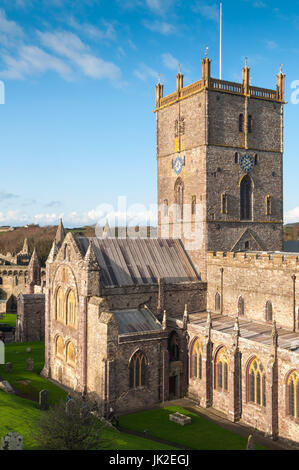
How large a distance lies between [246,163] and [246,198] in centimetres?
348

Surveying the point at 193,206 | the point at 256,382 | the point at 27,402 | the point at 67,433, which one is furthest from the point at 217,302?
the point at 67,433

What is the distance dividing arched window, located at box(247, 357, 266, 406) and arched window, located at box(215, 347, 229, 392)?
2308 millimetres

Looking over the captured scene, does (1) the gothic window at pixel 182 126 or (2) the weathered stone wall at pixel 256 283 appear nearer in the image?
(2) the weathered stone wall at pixel 256 283

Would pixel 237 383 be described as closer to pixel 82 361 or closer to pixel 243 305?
pixel 243 305

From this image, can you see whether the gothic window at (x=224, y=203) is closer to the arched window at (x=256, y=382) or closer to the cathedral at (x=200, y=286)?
the cathedral at (x=200, y=286)

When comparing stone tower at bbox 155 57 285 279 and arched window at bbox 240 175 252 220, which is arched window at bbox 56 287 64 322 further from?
arched window at bbox 240 175 252 220

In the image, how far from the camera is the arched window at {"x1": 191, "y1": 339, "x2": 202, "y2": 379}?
117 feet

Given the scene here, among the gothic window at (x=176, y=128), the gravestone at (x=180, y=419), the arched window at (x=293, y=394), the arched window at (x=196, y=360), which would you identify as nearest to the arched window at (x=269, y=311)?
the arched window at (x=196, y=360)

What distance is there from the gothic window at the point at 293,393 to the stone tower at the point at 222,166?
1537cm

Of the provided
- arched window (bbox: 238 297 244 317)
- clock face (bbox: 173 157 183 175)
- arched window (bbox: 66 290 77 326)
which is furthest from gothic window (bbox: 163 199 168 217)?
arched window (bbox: 66 290 77 326)

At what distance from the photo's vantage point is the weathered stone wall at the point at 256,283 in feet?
111

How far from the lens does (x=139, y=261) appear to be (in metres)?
40.1
